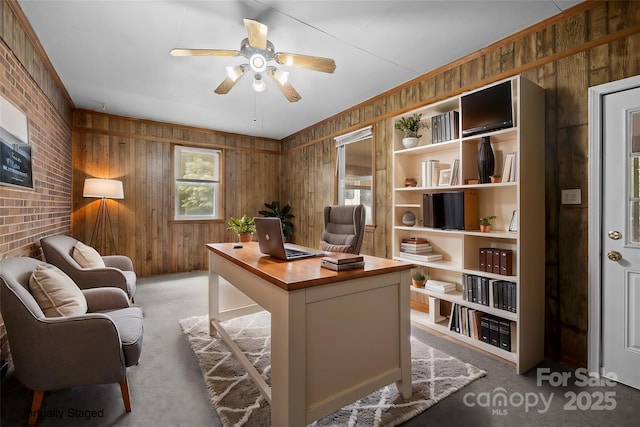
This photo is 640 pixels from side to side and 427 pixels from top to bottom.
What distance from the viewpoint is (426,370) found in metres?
2.09

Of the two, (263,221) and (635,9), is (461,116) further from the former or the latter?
(263,221)

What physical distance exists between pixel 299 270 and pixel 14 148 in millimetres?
2310

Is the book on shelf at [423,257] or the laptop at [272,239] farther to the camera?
the book on shelf at [423,257]

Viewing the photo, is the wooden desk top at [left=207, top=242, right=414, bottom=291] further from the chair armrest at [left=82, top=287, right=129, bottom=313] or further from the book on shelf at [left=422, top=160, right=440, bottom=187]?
the book on shelf at [left=422, top=160, right=440, bottom=187]

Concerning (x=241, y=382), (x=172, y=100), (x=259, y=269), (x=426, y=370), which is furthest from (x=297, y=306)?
(x=172, y=100)

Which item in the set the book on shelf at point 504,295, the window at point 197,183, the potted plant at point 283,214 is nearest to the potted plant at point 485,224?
the book on shelf at point 504,295

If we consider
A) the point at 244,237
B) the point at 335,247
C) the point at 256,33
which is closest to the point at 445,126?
the point at 335,247

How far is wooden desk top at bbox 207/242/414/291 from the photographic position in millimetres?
1402

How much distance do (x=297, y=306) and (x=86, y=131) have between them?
4768 mm

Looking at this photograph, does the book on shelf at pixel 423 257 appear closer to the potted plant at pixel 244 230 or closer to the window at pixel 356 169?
the window at pixel 356 169

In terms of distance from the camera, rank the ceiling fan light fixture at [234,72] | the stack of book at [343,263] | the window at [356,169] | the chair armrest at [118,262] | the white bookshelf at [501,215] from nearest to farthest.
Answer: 1. the stack of book at [343,263]
2. the white bookshelf at [501,215]
3. the ceiling fan light fixture at [234,72]
4. the chair armrest at [118,262]
5. the window at [356,169]

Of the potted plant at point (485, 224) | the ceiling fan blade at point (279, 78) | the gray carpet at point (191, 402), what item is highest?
the ceiling fan blade at point (279, 78)

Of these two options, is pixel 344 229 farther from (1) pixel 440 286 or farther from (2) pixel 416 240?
(1) pixel 440 286

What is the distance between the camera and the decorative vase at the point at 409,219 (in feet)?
10.1
